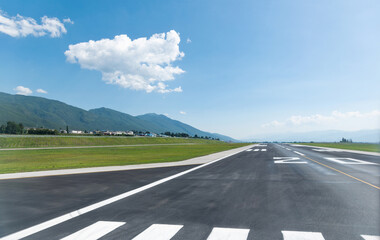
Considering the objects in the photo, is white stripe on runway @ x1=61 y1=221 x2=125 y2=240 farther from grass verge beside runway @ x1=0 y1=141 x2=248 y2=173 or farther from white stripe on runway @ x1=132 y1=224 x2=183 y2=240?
grass verge beside runway @ x1=0 y1=141 x2=248 y2=173

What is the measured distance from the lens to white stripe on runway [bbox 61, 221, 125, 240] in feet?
15.9

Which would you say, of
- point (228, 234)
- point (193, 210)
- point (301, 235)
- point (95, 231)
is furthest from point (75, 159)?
point (301, 235)

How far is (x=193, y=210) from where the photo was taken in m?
6.61

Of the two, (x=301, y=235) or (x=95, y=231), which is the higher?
(x=301, y=235)

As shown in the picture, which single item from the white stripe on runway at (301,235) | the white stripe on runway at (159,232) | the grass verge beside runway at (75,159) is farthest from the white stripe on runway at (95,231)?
the grass verge beside runway at (75,159)

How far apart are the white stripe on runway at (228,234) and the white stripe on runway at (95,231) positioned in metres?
2.25

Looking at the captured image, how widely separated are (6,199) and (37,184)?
2.70 m

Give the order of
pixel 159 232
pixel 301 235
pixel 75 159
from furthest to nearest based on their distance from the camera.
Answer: pixel 75 159 < pixel 159 232 < pixel 301 235

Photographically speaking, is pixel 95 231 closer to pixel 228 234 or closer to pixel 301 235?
pixel 228 234

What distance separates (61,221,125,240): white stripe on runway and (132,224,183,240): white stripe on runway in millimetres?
810

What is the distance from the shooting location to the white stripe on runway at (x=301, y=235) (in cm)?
467

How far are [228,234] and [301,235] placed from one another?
1.51 m

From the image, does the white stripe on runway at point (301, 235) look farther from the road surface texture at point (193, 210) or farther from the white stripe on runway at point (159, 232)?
the white stripe on runway at point (159, 232)

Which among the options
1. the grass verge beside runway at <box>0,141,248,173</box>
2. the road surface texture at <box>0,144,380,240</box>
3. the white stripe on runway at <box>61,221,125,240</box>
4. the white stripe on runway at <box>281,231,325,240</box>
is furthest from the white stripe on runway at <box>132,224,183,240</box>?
the grass verge beside runway at <box>0,141,248,173</box>
